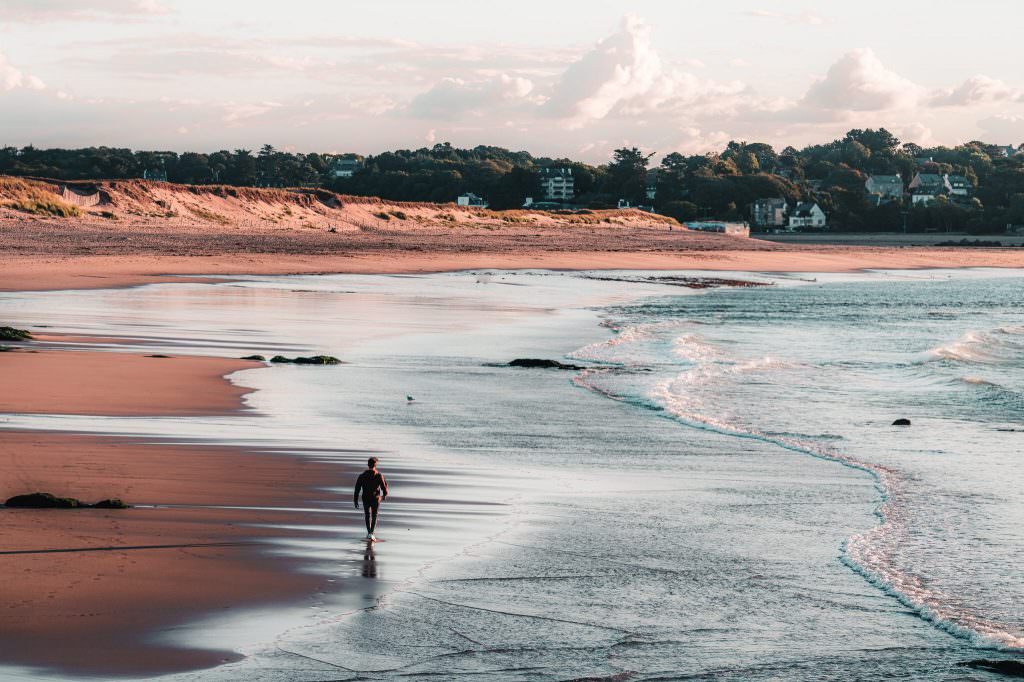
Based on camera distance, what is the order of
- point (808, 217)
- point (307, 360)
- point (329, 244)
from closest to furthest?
point (307, 360) < point (329, 244) < point (808, 217)

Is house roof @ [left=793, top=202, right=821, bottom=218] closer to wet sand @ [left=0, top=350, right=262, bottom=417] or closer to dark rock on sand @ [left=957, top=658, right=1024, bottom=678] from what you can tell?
wet sand @ [left=0, top=350, right=262, bottom=417]

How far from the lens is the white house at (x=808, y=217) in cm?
15862

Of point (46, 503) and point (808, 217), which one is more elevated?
point (808, 217)

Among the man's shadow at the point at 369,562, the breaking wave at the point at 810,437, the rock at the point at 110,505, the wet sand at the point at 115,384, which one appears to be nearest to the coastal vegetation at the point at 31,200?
the breaking wave at the point at 810,437

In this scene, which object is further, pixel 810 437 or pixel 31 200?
pixel 31 200

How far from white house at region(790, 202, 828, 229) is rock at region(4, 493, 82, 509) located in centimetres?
15330

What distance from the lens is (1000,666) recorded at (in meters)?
7.85

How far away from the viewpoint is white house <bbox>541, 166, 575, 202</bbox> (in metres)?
170

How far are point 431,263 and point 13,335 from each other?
1564 inches

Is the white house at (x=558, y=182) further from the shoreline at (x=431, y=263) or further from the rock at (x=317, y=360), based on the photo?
the rock at (x=317, y=360)

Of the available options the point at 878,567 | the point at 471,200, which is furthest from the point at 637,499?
the point at 471,200

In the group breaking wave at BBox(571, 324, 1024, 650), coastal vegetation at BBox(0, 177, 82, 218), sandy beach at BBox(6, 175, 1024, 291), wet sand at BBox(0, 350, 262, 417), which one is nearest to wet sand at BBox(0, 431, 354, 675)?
wet sand at BBox(0, 350, 262, 417)

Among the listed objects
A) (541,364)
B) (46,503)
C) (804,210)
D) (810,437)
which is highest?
(804,210)

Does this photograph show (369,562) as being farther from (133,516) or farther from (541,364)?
(541,364)
